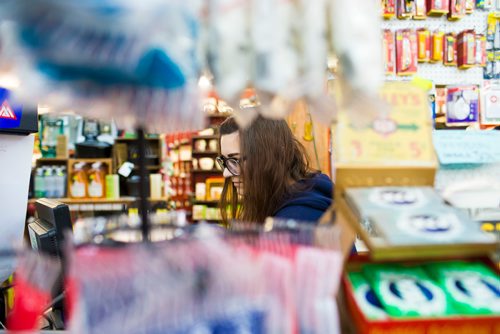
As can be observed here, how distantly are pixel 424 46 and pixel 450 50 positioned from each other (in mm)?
218

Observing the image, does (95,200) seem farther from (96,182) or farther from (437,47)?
(437,47)

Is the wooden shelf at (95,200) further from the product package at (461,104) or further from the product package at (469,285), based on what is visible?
the product package at (469,285)

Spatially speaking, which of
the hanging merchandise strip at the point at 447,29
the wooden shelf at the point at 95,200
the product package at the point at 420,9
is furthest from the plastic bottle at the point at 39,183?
the product package at the point at 420,9

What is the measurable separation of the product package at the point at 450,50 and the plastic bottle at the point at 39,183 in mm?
4370

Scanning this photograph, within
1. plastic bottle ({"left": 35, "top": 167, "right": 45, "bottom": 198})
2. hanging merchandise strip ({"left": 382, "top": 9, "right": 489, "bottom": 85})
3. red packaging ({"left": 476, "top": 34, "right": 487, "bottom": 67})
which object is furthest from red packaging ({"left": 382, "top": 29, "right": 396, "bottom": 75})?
plastic bottle ({"left": 35, "top": 167, "right": 45, "bottom": 198})

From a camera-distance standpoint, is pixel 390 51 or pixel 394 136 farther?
pixel 390 51

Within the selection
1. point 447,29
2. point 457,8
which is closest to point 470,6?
point 457,8

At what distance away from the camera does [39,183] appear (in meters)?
4.98

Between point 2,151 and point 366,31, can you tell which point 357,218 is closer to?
point 366,31

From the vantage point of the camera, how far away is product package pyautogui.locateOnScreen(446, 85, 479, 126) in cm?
230

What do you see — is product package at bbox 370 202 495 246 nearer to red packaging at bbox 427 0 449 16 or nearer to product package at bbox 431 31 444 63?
product package at bbox 431 31 444 63

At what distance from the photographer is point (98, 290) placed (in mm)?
649

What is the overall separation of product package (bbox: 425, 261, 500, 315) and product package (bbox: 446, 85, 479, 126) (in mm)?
1606

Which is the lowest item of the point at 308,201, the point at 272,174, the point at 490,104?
the point at 308,201
